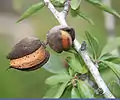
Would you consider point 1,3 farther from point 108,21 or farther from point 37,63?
point 37,63

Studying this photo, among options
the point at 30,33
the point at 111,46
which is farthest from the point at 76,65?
the point at 30,33

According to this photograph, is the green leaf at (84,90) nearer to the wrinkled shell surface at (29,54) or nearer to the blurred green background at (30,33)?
the wrinkled shell surface at (29,54)

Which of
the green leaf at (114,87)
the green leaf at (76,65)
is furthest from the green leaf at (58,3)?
the green leaf at (114,87)

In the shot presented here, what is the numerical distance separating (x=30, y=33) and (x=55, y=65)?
1240 mm

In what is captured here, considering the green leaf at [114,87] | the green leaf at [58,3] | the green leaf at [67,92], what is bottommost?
the green leaf at [114,87]

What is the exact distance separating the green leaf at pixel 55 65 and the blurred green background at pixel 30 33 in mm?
458

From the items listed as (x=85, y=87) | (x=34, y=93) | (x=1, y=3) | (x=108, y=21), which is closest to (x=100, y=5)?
(x=85, y=87)

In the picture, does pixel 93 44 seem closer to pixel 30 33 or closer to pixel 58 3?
pixel 58 3

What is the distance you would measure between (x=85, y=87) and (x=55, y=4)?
0.23 metres

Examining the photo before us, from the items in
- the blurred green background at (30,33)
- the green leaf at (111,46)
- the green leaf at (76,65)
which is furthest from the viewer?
the blurred green background at (30,33)

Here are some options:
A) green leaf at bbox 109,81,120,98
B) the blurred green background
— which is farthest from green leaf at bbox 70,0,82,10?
the blurred green background

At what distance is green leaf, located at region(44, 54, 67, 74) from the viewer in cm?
103

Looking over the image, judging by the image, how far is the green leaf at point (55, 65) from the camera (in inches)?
40.7

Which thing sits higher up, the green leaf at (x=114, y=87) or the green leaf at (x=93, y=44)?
the green leaf at (x=93, y=44)
